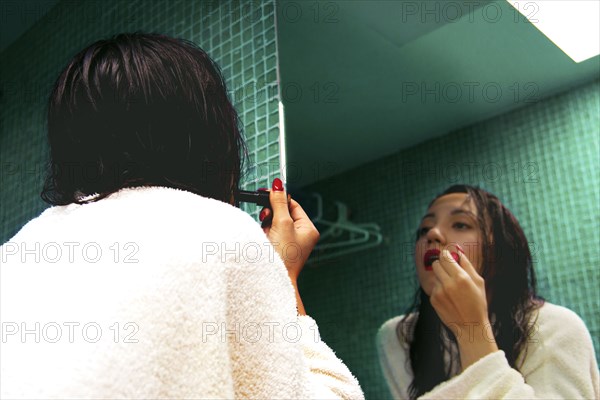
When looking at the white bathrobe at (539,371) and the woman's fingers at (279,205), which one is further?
the white bathrobe at (539,371)

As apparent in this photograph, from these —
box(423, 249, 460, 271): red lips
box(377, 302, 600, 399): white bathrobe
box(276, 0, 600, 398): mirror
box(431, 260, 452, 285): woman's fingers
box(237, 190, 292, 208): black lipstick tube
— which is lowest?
box(377, 302, 600, 399): white bathrobe

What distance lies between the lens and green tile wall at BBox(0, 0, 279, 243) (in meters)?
0.96

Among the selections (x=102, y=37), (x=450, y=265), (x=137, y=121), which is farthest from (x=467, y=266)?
(x=102, y=37)

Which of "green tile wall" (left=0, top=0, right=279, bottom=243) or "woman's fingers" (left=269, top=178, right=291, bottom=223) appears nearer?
"woman's fingers" (left=269, top=178, right=291, bottom=223)

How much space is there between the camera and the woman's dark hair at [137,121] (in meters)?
0.53

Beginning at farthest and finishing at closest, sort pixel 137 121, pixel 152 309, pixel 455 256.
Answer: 1. pixel 455 256
2. pixel 137 121
3. pixel 152 309

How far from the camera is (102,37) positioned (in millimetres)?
1353

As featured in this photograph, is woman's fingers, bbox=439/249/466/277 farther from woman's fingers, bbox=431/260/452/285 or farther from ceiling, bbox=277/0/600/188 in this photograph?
ceiling, bbox=277/0/600/188

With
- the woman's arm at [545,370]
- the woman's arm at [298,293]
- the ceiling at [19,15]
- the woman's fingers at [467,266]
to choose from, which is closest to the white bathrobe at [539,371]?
the woman's arm at [545,370]

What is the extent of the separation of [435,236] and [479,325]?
236 millimetres

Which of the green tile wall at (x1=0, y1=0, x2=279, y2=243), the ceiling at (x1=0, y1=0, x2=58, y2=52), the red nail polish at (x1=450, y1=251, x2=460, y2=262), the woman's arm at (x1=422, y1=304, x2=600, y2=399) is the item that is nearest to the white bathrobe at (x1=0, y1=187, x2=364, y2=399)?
the green tile wall at (x1=0, y1=0, x2=279, y2=243)

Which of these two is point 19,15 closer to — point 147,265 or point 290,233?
point 290,233

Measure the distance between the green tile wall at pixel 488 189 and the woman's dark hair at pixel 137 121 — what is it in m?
0.78

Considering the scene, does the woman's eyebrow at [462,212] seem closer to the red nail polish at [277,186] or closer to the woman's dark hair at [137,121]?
the red nail polish at [277,186]
